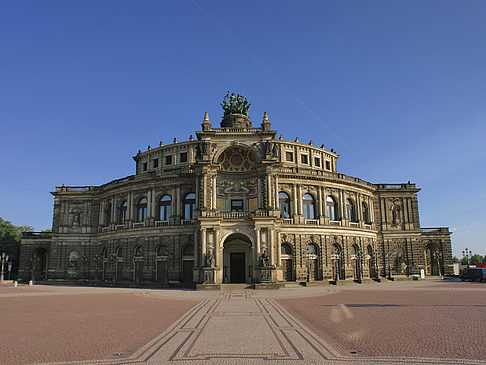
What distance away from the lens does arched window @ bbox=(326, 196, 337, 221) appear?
50.5 meters

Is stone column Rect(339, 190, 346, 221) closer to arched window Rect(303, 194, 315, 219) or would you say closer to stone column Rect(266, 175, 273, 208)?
arched window Rect(303, 194, 315, 219)

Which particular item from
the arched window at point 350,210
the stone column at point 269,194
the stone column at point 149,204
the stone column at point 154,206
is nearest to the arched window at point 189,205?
the stone column at point 154,206

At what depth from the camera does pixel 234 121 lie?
52219 millimetres

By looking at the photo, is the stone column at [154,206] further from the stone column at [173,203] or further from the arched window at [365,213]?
the arched window at [365,213]

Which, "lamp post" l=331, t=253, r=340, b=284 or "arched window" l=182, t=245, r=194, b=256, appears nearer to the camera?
"arched window" l=182, t=245, r=194, b=256

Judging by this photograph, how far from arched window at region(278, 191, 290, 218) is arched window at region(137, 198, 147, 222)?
64.3 ft

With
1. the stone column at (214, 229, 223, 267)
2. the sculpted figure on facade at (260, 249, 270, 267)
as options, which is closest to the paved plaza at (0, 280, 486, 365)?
the sculpted figure on facade at (260, 249, 270, 267)

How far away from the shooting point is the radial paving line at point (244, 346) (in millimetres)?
9750

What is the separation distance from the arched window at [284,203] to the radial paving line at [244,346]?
31267 mm

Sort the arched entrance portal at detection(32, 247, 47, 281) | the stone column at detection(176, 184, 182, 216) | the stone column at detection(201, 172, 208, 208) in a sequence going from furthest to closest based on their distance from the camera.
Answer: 1. the arched entrance portal at detection(32, 247, 47, 281)
2. the stone column at detection(176, 184, 182, 216)
3. the stone column at detection(201, 172, 208, 208)

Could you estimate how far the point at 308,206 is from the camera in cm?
4944

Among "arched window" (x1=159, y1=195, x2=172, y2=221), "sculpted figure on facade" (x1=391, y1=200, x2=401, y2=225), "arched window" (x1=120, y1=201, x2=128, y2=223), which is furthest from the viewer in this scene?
"sculpted figure on facade" (x1=391, y1=200, x2=401, y2=225)

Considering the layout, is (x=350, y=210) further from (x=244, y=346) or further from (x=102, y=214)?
(x=244, y=346)

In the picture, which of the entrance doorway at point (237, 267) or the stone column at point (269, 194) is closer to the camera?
the stone column at point (269, 194)
